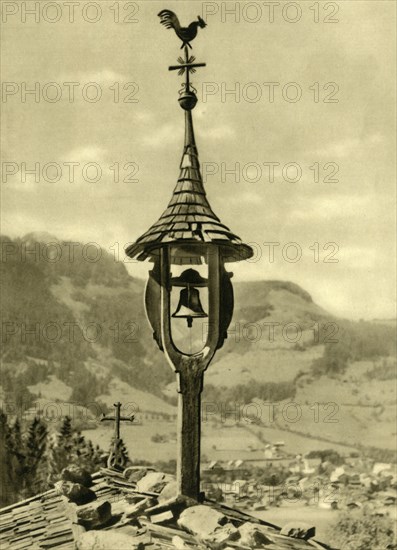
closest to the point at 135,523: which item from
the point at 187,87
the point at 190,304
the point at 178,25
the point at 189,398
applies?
the point at 189,398

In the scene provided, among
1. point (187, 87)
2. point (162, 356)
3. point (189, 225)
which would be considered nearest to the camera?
point (189, 225)

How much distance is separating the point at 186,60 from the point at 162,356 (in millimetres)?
46085

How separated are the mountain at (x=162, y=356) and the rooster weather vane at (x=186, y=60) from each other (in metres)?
32.6

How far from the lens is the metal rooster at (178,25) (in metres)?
6.94

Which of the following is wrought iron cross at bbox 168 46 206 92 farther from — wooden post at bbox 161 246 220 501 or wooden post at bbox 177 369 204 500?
wooden post at bbox 177 369 204 500

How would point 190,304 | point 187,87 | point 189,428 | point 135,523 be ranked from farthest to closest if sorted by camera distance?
point 190,304
point 187,87
point 189,428
point 135,523

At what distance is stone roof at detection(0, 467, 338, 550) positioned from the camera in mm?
5715

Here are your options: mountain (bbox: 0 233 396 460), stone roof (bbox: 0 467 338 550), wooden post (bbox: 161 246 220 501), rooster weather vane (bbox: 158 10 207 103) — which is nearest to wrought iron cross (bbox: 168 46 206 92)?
rooster weather vane (bbox: 158 10 207 103)

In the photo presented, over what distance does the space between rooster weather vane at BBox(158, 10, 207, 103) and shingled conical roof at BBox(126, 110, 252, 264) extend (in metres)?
0.12

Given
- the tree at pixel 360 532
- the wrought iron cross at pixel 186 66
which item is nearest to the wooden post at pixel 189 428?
the wrought iron cross at pixel 186 66

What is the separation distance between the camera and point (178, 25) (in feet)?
23.2

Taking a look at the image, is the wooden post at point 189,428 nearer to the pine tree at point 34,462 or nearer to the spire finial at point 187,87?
the spire finial at point 187,87

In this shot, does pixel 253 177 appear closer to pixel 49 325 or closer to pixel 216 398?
pixel 216 398

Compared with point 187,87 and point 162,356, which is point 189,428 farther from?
point 162,356
